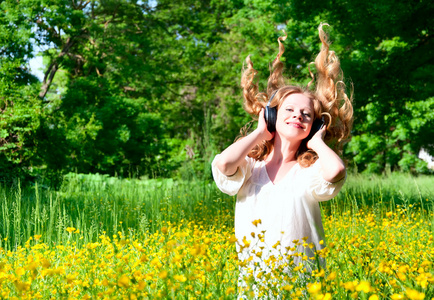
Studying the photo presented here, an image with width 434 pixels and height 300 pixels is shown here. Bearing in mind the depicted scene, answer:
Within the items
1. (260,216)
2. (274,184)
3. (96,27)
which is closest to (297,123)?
(274,184)

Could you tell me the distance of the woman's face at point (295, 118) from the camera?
2.58 metres

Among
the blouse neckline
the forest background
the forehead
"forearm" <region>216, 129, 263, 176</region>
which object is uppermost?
the forest background

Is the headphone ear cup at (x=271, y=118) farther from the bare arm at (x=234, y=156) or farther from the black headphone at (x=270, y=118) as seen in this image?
the bare arm at (x=234, y=156)

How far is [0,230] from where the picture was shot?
476 cm

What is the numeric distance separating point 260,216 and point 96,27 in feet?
42.4

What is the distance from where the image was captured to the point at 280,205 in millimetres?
2408

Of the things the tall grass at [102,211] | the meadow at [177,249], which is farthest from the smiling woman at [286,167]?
the tall grass at [102,211]

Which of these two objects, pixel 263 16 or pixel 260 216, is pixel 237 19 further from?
pixel 260 216

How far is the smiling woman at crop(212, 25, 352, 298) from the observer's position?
92.5 inches

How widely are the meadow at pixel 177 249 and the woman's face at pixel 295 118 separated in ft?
2.03

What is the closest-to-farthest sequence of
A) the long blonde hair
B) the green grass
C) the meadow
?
the meadow < the long blonde hair < the green grass

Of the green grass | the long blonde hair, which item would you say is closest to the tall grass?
the green grass

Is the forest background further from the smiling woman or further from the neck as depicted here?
the neck

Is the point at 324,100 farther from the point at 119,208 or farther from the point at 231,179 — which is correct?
the point at 119,208
